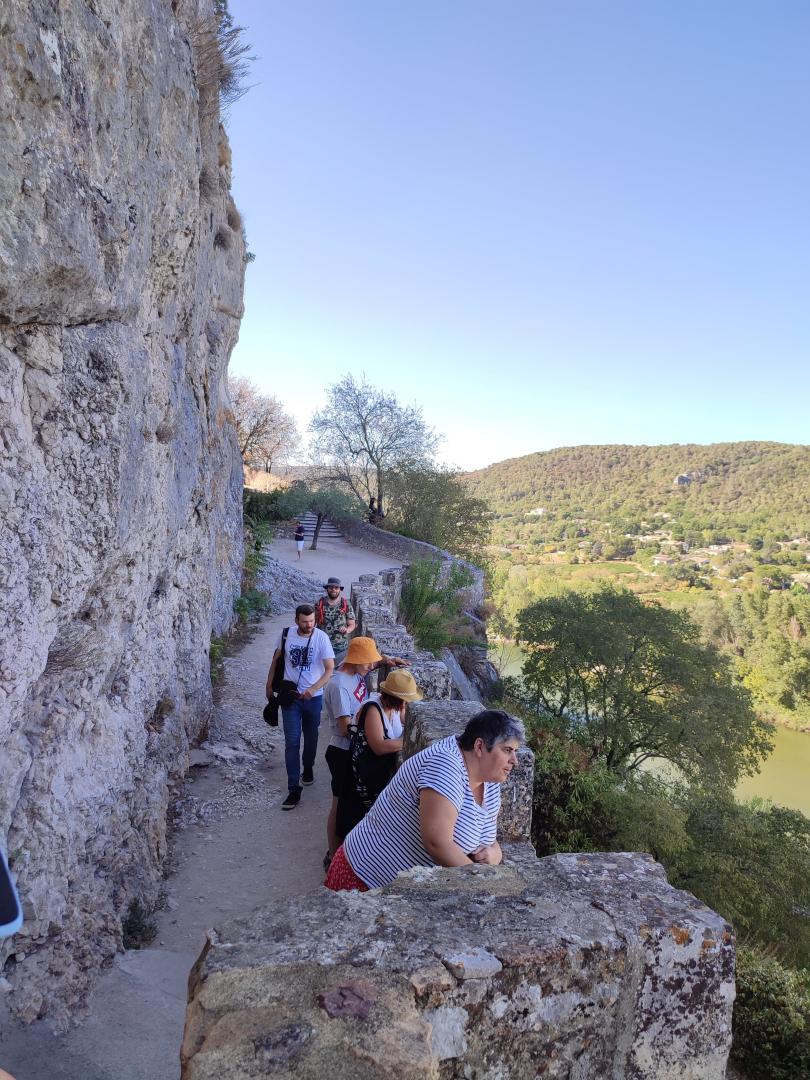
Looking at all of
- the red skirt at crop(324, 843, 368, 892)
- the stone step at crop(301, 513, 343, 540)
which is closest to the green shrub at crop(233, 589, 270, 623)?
the red skirt at crop(324, 843, 368, 892)

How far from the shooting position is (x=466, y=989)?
149 centimetres

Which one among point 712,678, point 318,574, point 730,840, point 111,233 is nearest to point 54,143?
point 111,233

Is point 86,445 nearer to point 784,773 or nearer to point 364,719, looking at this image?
point 364,719

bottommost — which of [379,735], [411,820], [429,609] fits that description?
[429,609]

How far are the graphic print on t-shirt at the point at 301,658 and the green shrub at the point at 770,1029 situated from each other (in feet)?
12.4

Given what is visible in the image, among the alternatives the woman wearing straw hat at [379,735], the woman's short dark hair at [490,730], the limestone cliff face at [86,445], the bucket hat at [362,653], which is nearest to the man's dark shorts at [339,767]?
the woman wearing straw hat at [379,735]

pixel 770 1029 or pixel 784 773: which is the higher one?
pixel 770 1029

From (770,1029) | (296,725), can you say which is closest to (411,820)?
(296,725)

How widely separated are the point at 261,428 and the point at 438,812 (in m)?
36.1

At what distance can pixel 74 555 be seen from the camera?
10.9ft

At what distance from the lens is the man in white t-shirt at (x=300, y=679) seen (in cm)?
560

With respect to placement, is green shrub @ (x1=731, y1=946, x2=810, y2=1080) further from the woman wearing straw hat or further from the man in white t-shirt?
the man in white t-shirt

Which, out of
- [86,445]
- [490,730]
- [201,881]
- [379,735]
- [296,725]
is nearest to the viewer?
[490,730]

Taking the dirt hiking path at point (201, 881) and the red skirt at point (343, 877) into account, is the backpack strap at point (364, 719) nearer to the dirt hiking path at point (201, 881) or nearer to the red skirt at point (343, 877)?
the red skirt at point (343, 877)
